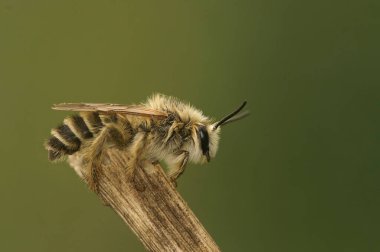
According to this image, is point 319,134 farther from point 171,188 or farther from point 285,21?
point 171,188

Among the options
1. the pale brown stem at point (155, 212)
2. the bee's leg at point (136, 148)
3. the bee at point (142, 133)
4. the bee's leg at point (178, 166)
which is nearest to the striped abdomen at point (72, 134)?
the bee at point (142, 133)

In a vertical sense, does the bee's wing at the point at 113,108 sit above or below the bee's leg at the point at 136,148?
above

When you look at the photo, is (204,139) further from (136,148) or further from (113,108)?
(113,108)

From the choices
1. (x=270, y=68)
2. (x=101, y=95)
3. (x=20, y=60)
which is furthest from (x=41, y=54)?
(x=270, y=68)

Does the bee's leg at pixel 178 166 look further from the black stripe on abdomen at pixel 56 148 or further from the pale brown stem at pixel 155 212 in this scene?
the pale brown stem at pixel 155 212

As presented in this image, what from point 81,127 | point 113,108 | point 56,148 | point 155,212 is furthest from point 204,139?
point 155,212

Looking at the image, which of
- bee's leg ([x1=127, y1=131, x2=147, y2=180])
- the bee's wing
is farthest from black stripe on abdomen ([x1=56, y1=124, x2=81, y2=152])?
bee's leg ([x1=127, y1=131, x2=147, y2=180])

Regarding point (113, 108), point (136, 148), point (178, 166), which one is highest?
point (113, 108)
